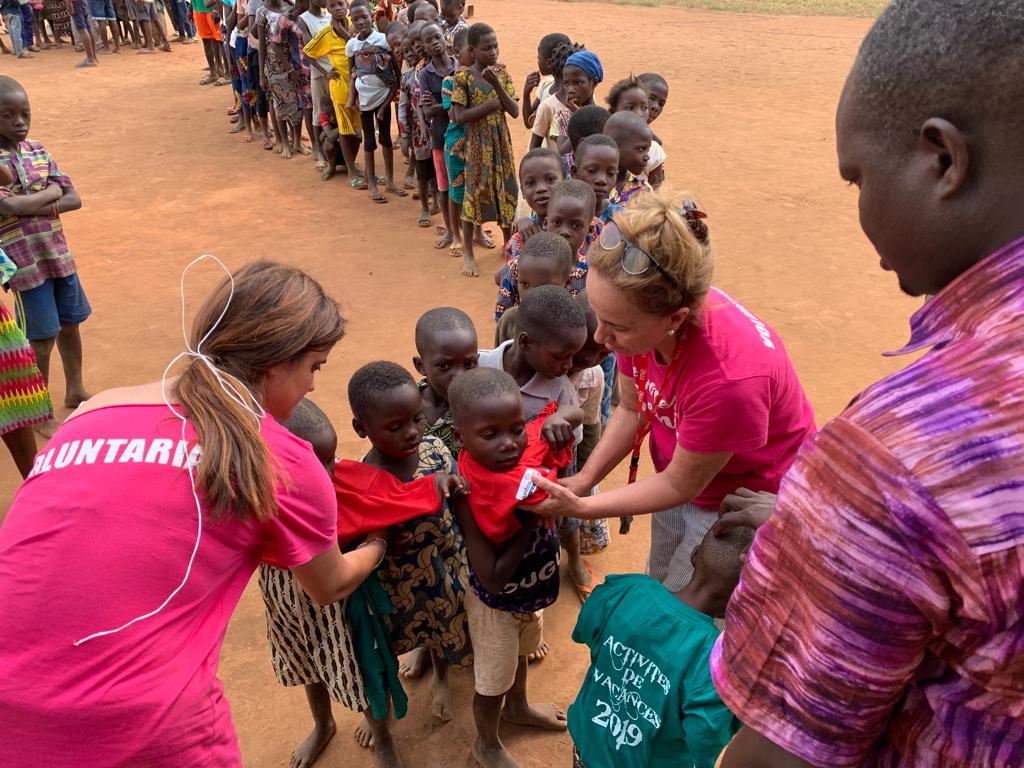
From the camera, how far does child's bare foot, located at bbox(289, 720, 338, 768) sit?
9.23 feet

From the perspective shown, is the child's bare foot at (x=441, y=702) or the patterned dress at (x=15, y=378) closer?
the child's bare foot at (x=441, y=702)

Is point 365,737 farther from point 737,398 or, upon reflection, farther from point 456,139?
point 456,139

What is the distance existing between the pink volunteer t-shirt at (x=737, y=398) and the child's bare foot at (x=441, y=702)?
1465 millimetres

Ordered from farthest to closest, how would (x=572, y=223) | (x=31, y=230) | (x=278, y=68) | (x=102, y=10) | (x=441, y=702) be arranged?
(x=102, y=10)
(x=278, y=68)
(x=31, y=230)
(x=572, y=223)
(x=441, y=702)

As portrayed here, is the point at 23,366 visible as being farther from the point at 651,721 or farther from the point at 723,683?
the point at 723,683

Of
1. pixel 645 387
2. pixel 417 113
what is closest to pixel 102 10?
pixel 417 113

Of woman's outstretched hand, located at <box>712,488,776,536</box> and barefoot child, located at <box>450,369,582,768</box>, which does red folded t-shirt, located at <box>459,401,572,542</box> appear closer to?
barefoot child, located at <box>450,369,582,768</box>

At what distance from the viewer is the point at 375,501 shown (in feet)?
7.48

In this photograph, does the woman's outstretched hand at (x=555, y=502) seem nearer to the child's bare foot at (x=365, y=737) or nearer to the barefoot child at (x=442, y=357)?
the barefoot child at (x=442, y=357)

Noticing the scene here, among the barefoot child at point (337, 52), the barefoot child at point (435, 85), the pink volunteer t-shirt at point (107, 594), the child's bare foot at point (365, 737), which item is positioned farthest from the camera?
the barefoot child at point (337, 52)

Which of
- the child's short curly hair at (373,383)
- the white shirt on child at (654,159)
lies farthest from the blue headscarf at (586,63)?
the child's short curly hair at (373,383)

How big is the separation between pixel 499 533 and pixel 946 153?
166cm

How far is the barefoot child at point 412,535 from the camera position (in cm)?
244

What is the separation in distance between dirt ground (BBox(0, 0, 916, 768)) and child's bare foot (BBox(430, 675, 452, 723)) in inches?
1.8
